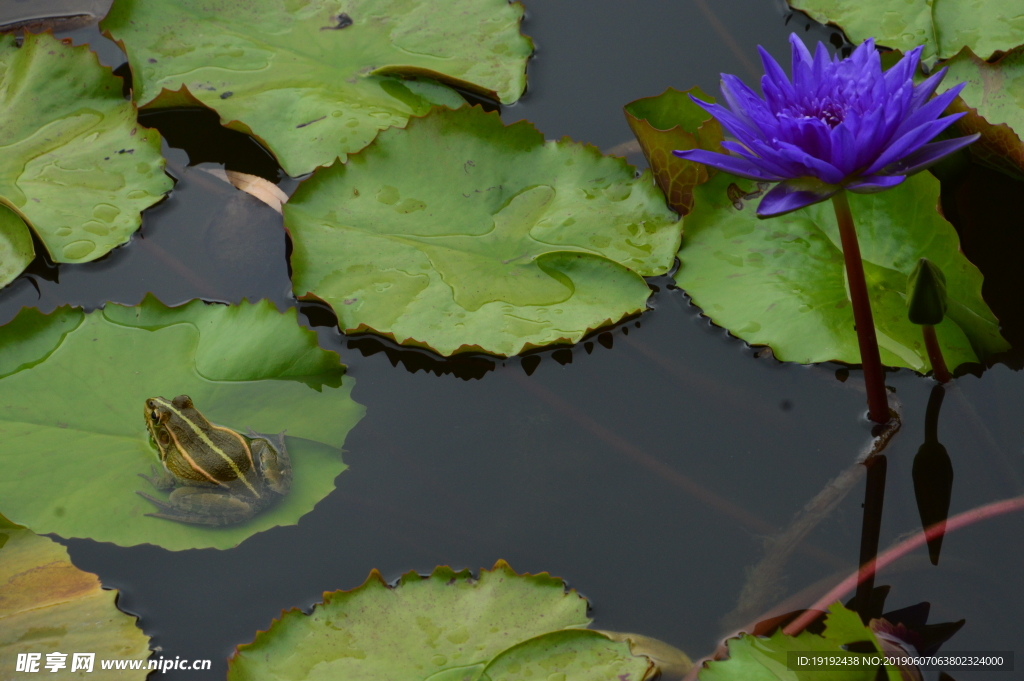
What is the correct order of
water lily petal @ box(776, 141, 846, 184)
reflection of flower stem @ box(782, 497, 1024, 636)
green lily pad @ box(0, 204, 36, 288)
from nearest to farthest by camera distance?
water lily petal @ box(776, 141, 846, 184)
reflection of flower stem @ box(782, 497, 1024, 636)
green lily pad @ box(0, 204, 36, 288)

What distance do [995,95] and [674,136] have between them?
1072mm

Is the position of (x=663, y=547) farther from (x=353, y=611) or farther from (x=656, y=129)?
(x=656, y=129)

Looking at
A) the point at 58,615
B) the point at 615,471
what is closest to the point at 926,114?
the point at 615,471

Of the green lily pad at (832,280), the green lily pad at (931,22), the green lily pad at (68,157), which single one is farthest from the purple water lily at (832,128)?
the green lily pad at (68,157)

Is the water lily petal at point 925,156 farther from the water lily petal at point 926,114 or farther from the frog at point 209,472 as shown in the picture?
the frog at point 209,472

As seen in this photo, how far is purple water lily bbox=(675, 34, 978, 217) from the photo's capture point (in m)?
1.67

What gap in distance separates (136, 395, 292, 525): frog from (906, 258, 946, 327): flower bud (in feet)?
5.69

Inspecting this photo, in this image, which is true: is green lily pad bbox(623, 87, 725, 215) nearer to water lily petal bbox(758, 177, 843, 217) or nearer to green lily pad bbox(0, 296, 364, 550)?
water lily petal bbox(758, 177, 843, 217)

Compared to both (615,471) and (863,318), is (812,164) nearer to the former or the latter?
(863,318)

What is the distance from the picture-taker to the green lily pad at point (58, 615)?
1933mm

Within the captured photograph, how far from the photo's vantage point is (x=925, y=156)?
175 cm

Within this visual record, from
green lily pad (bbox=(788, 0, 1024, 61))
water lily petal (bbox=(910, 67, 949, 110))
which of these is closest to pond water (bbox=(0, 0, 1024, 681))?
green lily pad (bbox=(788, 0, 1024, 61))

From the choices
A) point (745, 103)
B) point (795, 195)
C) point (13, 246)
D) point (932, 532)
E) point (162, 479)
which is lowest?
point (162, 479)

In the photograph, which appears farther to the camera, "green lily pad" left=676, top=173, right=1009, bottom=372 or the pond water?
"green lily pad" left=676, top=173, right=1009, bottom=372
